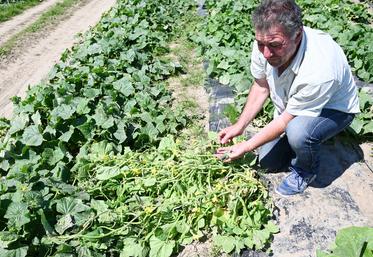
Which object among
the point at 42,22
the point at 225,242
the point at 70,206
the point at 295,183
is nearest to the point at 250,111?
the point at 295,183

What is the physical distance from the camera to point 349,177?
3.25m

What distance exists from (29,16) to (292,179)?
9.18 m

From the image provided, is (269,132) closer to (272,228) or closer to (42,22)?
(272,228)

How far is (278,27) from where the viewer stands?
237cm

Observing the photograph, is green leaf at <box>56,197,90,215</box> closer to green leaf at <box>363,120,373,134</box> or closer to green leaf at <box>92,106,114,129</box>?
green leaf at <box>92,106,114,129</box>

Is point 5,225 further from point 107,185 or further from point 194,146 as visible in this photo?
point 194,146

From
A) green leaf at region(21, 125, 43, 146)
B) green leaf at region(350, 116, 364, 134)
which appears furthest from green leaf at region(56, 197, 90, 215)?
green leaf at region(350, 116, 364, 134)

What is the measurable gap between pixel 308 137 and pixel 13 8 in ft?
32.7

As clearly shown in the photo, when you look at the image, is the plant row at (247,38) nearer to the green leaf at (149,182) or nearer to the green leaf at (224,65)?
the green leaf at (224,65)

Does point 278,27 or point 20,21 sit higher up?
point 278,27

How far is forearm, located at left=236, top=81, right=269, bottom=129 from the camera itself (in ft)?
10.3

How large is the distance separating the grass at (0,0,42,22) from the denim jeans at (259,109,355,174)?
8.64m

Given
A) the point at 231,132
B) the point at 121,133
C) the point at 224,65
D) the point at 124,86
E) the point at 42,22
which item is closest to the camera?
the point at 231,132

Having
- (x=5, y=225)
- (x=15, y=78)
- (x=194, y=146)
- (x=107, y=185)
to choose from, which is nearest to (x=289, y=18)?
(x=194, y=146)
